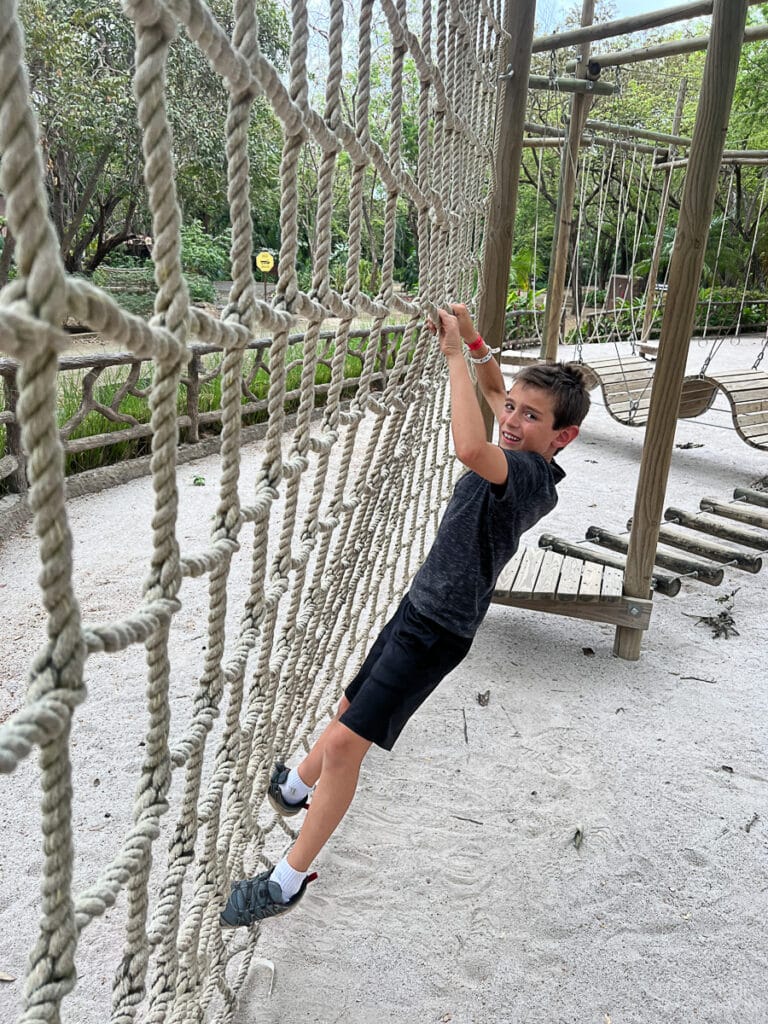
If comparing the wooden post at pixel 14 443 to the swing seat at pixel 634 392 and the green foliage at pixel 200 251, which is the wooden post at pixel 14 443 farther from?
the green foliage at pixel 200 251

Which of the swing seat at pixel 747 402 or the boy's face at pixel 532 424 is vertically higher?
the boy's face at pixel 532 424

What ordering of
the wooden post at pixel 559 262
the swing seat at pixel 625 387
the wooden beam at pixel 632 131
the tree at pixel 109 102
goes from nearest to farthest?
the wooden post at pixel 559 262, the wooden beam at pixel 632 131, the swing seat at pixel 625 387, the tree at pixel 109 102

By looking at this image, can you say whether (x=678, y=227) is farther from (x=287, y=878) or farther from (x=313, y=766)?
(x=287, y=878)

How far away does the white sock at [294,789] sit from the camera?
A: 150 centimetres

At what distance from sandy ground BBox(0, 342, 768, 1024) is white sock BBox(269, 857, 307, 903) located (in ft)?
0.58

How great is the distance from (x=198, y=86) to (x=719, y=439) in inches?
211

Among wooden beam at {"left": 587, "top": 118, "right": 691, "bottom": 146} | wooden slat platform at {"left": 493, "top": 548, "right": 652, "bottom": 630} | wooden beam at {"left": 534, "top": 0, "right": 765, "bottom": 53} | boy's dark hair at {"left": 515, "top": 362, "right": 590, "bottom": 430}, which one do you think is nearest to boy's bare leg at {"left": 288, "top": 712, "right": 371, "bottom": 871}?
boy's dark hair at {"left": 515, "top": 362, "right": 590, "bottom": 430}

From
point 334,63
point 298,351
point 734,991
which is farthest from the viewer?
point 298,351

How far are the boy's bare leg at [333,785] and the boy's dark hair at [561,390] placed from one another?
0.65 meters

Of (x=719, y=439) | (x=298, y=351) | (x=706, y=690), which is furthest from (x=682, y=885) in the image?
(x=298, y=351)

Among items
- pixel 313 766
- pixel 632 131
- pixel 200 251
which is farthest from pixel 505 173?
pixel 200 251

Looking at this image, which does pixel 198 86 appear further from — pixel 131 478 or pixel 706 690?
pixel 706 690

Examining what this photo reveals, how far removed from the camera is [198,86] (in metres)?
7.00

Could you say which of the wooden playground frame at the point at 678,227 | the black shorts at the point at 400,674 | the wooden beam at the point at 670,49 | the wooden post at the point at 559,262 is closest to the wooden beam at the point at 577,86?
the wooden beam at the point at 670,49
